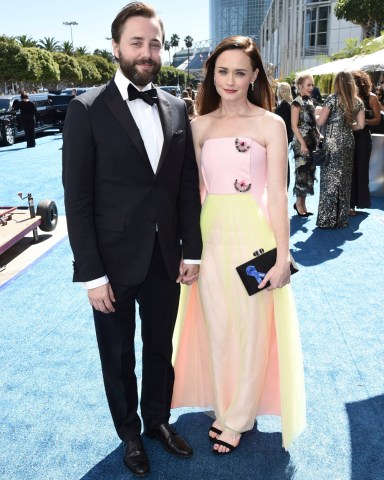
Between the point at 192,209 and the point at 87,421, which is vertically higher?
the point at 192,209

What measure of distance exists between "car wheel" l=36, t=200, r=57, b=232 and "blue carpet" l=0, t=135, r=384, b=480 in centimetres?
119

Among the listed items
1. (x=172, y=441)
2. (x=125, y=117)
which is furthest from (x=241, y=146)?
(x=172, y=441)

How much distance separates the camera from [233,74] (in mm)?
2439

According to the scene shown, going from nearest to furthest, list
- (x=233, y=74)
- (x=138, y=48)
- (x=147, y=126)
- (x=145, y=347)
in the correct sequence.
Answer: (x=138, y=48)
(x=147, y=126)
(x=233, y=74)
(x=145, y=347)

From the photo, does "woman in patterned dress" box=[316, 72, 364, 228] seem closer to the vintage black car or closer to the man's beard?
the man's beard

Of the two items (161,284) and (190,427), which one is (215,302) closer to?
(161,284)

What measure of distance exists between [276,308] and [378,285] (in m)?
2.70

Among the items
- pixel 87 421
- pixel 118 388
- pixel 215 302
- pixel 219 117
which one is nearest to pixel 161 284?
pixel 215 302

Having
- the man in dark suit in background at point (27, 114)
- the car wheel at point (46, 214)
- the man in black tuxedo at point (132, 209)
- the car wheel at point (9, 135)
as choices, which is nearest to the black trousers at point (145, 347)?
the man in black tuxedo at point (132, 209)

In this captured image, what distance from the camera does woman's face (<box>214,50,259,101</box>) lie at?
242 cm

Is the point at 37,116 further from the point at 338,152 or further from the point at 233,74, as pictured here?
the point at 233,74

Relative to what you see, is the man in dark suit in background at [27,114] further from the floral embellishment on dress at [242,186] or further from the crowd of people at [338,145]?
the floral embellishment on dress at [242,186]

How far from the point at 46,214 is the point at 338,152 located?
412cm

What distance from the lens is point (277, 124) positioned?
243 cm
